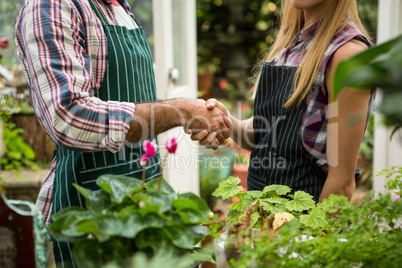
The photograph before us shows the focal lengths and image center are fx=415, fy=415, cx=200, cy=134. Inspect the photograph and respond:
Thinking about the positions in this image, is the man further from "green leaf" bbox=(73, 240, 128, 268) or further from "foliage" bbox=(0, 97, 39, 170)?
"foliage" bbox=(0, 97, 39, 170)

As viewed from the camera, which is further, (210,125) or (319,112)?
(210,125)

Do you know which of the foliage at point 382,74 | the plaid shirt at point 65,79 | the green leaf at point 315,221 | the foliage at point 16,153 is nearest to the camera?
the foliage at point 382,74

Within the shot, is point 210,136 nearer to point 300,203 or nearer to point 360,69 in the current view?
point 300,203

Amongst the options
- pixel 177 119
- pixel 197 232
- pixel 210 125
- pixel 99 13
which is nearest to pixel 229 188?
pixel 197 232

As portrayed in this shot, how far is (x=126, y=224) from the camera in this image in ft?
2.21

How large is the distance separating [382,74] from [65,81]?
0.83 metres

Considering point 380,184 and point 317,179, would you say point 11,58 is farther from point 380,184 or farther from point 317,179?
point 380,184

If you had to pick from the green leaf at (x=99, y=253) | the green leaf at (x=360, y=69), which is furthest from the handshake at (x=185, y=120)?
the green leaf at (x=360, y=69)

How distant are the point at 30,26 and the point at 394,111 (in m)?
0.95

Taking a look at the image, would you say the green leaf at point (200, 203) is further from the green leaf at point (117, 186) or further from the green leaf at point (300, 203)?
the green leaf at point (300, 203)

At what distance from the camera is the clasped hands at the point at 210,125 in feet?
4.76

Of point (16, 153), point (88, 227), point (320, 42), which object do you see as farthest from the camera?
point (16, 153)

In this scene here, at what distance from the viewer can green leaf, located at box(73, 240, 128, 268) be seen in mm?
671

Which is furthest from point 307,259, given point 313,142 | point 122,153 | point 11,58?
point 11,58
